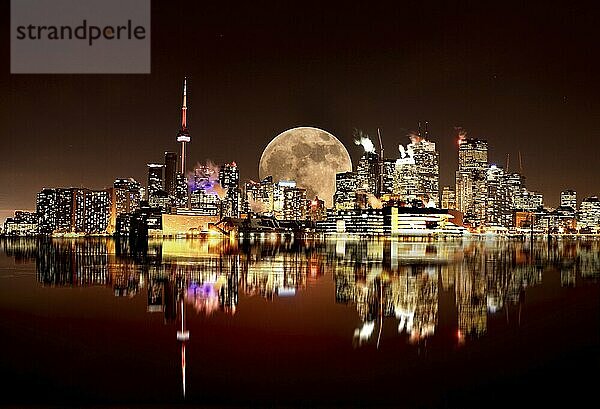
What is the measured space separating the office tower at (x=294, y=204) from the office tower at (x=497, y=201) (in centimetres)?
1307

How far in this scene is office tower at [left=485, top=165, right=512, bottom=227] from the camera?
139 ft

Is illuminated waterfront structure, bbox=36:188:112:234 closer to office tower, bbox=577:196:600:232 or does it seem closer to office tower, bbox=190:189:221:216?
office tower, bbox=190:189:221:216

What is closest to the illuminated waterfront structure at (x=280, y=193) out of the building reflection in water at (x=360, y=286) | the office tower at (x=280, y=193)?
the office tower at (x=280, y=193)

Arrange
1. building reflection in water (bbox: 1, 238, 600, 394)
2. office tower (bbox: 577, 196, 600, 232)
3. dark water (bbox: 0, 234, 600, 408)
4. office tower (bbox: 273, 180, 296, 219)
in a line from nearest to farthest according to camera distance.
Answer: dark water (bbox: 0, 234, 600, 408) → building reflection in water (bbox: 1, 238, 600, 394) → office tower (bbox: 577, 196, 600, 232) → office tower (bbox: 273, 180, 296, 219)

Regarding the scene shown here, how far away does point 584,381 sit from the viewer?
337 cm

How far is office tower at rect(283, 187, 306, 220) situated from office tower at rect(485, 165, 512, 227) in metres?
13.1

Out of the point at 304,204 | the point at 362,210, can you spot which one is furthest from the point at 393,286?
the point at 304,204

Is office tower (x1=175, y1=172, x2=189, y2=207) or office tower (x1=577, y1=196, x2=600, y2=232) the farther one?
office tower (x1=175, y1=172, x2=189, y2=207)

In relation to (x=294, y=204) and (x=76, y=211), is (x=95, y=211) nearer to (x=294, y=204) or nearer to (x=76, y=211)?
(x=76, y=211)

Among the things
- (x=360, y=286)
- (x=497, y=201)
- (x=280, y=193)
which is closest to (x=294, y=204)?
(x=280, y=193)

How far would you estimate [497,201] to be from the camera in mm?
42750

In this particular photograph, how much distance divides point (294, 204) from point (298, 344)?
44.9m

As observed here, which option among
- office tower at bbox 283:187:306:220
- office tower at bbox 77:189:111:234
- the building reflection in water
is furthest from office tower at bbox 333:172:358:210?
the building reflection in water

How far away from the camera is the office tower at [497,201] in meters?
42.2
